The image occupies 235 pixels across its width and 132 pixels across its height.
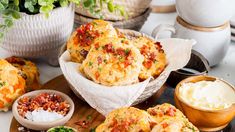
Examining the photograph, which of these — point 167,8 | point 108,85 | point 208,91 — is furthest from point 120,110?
point 167,8

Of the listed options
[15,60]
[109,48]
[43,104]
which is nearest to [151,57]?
[109,48]

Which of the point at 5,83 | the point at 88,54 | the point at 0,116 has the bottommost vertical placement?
the point at 0,116

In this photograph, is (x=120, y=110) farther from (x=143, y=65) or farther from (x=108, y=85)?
(x=143, y=65)

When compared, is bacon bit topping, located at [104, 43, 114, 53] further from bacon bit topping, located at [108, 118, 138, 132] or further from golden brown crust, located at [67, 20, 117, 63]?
bacon bit topping, located at [108, 118, 138, 132]

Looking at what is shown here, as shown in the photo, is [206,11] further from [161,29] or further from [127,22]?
[127,22]

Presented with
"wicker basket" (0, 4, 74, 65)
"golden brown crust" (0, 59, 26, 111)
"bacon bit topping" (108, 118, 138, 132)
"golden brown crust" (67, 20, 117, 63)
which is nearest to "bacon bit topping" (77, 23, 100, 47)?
"golden brown crust" (67, 20, 117, 63)

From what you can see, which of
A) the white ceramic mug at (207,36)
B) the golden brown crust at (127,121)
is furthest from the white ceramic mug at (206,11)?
the golden brown crust at (127,121)

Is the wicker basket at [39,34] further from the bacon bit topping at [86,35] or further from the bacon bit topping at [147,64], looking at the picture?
the bacon bit topping at [147,64]
